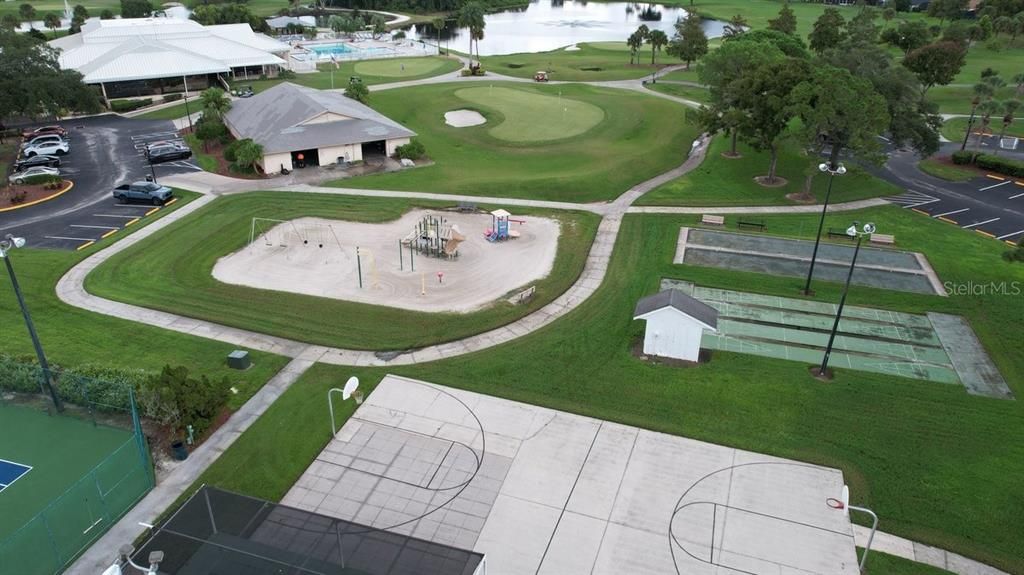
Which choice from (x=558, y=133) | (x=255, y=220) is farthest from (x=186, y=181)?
(x=558, y=133)

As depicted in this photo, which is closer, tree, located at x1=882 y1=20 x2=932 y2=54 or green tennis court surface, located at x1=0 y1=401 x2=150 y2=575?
green tennis court surface, located at x1=0 y1=401 x2=150 y2=575

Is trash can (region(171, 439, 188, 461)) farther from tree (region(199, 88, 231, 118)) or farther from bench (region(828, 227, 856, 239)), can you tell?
tree (region(199, 88, 231, 118))

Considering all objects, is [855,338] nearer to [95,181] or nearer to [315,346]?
[315,346]

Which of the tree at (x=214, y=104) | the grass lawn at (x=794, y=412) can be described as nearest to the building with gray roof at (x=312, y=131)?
the tree at (x=214, y=104)

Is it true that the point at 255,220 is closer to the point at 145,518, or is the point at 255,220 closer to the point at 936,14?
the point at 145,518

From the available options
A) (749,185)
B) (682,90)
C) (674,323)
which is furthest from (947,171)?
(674,323)

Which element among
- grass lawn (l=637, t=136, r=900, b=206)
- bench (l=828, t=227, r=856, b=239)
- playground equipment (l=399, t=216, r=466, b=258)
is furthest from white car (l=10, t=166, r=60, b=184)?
bench (l=828, t=227, r=856, b=239)

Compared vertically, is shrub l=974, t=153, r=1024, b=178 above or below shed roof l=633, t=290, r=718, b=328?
above
